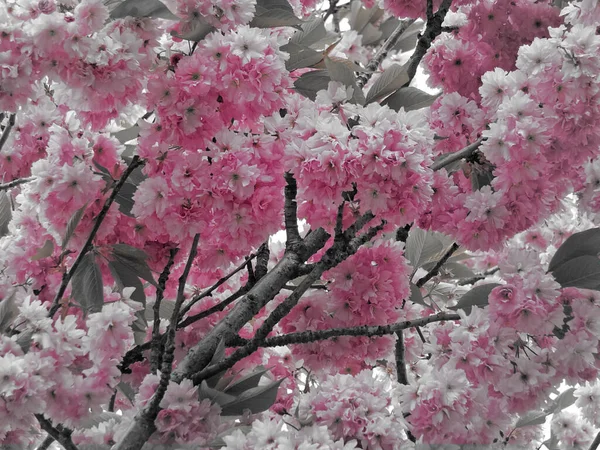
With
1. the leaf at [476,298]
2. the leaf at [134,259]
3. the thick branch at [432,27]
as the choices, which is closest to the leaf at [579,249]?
the leaf at [476,298]

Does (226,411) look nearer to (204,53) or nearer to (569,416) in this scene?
(204,53)

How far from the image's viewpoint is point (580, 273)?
182cm

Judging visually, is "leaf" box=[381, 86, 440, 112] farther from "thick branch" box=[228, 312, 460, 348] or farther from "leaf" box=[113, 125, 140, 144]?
"leaf" box=[113, 125, 140, 144]

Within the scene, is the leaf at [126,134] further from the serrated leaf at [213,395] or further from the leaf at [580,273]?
the leaf at [580,273]

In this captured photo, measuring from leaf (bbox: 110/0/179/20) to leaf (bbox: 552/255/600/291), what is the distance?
118 cm

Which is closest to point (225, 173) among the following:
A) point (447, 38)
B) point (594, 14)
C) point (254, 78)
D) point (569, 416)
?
point (254, 78)

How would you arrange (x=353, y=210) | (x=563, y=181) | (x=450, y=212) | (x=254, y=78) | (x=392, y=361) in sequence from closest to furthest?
(x=254, y=78) → (x=353, y=210) → (x=450, y=212) → (x=563, y=181) → (x=392, y=361)

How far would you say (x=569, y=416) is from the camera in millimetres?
3967

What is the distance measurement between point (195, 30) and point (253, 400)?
3.06 feet

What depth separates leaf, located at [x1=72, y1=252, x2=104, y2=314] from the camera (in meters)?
1.81

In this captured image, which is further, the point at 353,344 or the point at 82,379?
the point at 353,344

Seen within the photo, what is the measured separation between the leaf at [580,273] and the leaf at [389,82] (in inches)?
26.3

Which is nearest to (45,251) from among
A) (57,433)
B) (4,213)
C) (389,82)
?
(57,433)

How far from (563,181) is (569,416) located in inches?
94.9
